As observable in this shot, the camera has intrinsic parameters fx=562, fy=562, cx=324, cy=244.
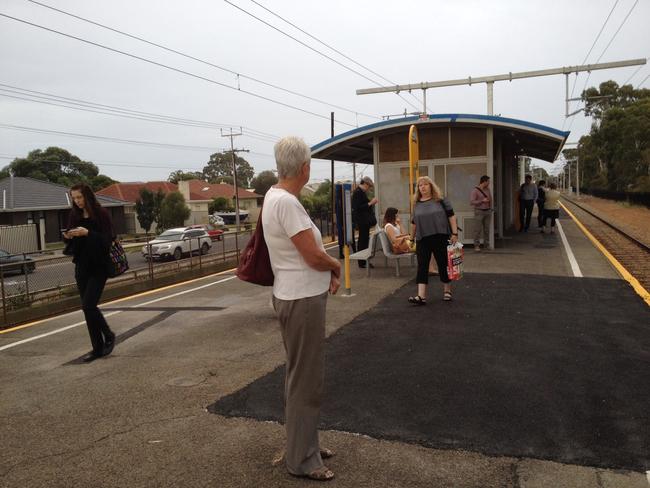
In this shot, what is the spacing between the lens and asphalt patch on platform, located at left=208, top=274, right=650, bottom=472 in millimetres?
3459

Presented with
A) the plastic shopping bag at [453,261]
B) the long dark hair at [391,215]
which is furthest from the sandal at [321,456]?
the long dark hair at [391,215]

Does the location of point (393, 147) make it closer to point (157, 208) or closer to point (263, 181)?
point (157, 208)

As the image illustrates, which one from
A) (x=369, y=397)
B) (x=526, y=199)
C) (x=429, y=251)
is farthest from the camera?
(x=526, y=199)

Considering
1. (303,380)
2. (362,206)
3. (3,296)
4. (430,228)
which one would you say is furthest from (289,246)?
(362,206)

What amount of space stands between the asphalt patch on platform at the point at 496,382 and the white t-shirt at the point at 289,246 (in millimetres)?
1189

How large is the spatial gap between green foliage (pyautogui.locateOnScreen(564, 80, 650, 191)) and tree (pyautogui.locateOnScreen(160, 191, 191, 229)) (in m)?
40.1

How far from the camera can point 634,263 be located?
39.2 feet

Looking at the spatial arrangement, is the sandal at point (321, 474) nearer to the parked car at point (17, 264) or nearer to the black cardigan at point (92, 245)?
the black cardigan at point (92, 245)

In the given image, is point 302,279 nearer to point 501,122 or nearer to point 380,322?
point 380,322

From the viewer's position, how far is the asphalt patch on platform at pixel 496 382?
346cm

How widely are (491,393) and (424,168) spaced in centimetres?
1038

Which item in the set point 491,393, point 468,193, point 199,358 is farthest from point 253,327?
point 468,193

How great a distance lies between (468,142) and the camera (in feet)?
44.8

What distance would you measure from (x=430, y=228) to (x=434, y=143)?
23.5 feet
